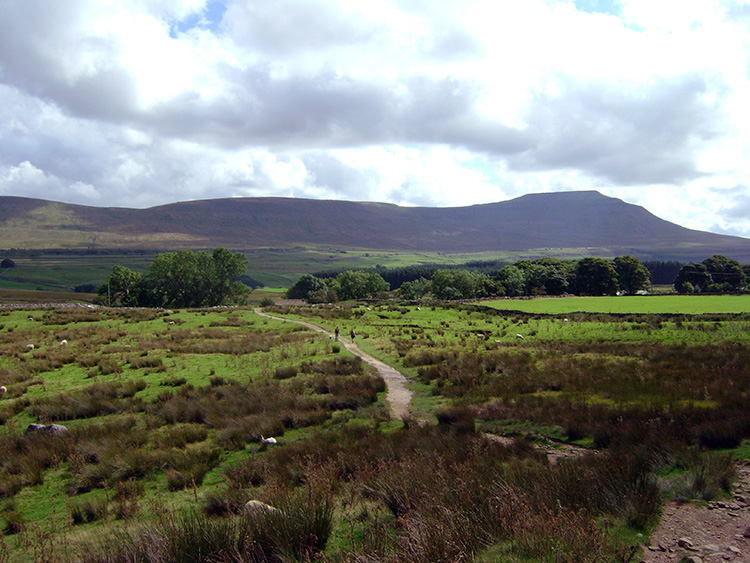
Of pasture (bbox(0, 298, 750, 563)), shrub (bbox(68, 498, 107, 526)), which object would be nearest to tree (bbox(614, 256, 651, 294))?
pasture (bbox(0, 298, 750, 563))

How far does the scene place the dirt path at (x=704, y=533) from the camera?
19.0ft

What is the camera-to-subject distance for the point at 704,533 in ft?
20.7

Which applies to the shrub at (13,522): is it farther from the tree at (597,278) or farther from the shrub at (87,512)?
the tree at (597,278)

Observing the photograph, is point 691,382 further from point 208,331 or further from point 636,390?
point 208,331

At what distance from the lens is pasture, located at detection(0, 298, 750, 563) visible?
20.5 feet

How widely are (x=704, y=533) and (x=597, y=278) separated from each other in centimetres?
9762

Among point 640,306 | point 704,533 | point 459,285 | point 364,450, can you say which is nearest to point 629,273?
point 459,285

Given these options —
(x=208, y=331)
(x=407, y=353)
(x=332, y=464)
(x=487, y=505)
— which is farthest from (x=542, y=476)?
(x=208, y=331)

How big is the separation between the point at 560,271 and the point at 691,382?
299 feet

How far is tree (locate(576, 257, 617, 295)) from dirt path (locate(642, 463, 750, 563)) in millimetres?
95885

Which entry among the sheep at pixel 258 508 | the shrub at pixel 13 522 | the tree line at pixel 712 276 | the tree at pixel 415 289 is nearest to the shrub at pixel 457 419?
the sheep at pixel 258 508

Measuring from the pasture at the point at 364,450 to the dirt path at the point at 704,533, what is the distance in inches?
8.7

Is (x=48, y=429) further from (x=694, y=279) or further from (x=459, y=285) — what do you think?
(x=694, y=279)

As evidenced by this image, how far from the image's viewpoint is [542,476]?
25.1ft
